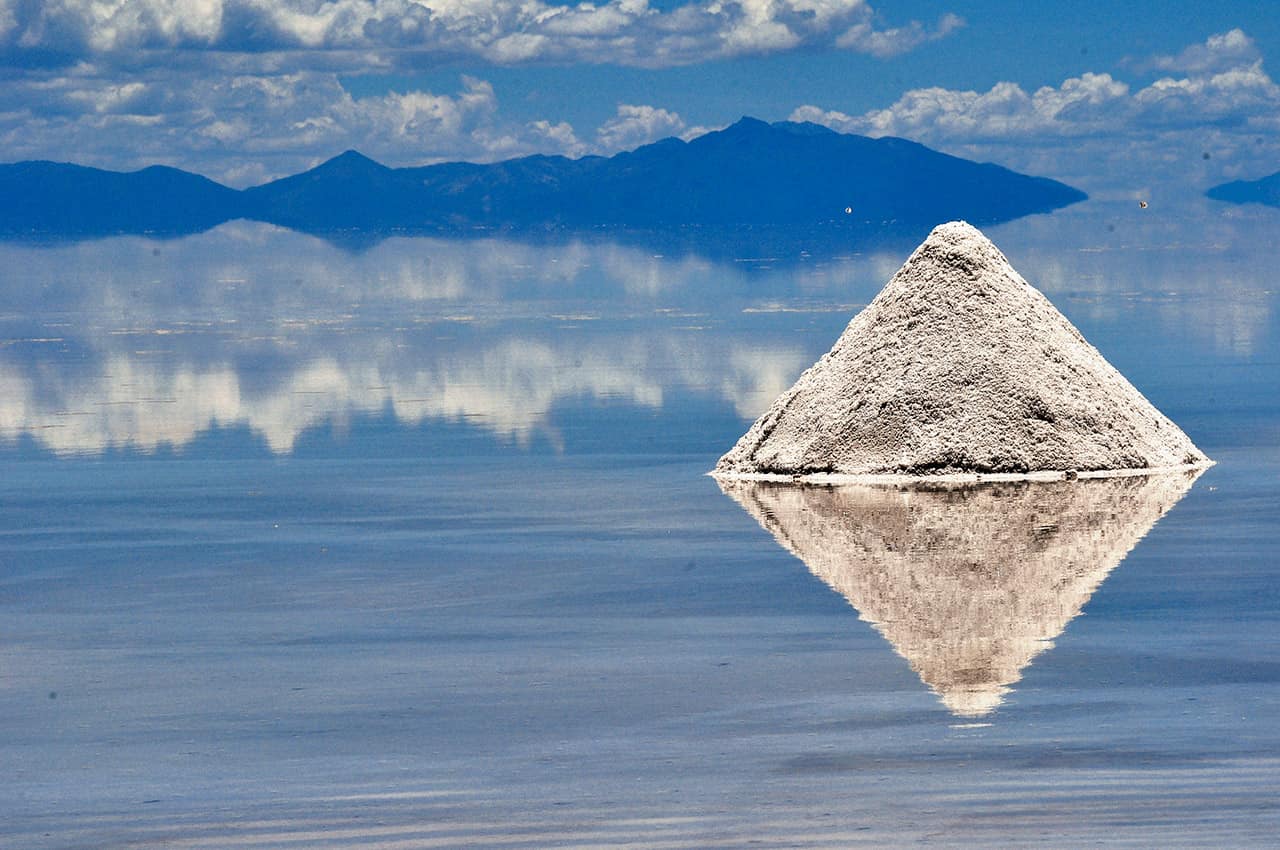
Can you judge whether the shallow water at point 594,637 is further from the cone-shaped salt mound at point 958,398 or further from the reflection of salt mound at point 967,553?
the cone-shaped salt mound at point 958,398

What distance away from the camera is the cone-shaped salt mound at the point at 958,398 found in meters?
23.3

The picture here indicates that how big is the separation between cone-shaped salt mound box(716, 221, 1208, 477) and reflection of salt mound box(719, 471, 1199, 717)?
60 cm

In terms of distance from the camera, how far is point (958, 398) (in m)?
23.6

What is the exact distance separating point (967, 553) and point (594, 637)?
14.6ft

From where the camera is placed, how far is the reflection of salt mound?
46.3ft

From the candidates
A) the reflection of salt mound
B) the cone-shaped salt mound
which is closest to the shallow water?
the reflection of salt mound

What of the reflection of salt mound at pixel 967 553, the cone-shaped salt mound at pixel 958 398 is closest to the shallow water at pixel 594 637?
the reflection of salt mound at pixel 967 553

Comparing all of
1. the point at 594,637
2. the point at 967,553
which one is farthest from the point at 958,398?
the point at 594,637

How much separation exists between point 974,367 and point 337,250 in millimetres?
155917

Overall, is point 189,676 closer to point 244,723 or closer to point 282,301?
point 244,723

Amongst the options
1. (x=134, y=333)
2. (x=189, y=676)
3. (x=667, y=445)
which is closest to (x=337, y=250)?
(x=134, y=333)

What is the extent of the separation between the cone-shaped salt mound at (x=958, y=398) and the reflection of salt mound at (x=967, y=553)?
605 millimetres

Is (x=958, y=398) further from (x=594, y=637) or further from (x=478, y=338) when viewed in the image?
(x=478, y=338)

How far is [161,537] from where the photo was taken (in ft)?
66.8
